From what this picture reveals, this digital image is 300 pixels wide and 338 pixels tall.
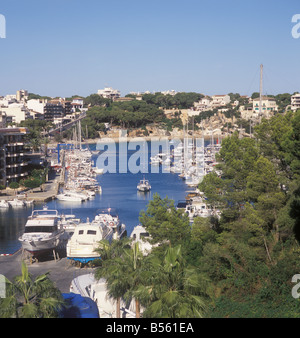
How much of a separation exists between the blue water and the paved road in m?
2.13

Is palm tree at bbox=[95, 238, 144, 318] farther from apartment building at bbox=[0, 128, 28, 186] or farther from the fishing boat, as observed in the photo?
apartment building at bbox=[0, 128, 28, 186]

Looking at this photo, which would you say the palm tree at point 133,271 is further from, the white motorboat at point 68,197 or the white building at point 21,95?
the white building at point 21,95

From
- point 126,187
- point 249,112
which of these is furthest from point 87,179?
point 249,112

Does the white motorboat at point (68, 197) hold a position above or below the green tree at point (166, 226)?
below

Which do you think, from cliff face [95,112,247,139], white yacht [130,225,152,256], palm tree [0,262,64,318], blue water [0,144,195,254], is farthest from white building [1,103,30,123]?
palm tree [0,262,64,318]

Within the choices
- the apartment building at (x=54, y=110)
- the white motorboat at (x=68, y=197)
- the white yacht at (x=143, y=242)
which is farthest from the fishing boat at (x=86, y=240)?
the apartment building at (x=54, y=110)

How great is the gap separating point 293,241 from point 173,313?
4.61 meters

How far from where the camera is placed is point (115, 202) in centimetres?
2217

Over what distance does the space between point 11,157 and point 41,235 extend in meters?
14.0

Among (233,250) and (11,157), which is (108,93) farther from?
(233,250)

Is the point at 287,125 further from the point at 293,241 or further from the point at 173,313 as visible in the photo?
the point at 173,313

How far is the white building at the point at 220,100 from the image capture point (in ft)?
249

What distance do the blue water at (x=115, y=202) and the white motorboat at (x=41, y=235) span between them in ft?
4.65
